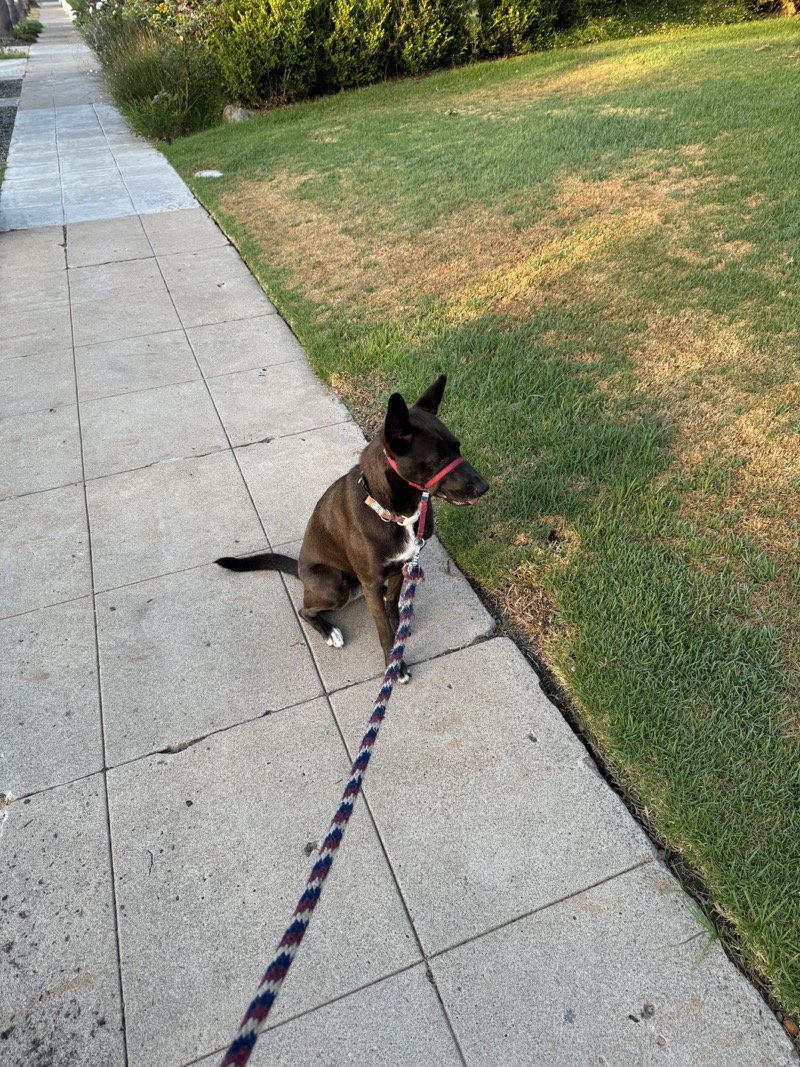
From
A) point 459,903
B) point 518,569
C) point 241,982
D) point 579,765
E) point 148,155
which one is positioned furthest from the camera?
point 148,155

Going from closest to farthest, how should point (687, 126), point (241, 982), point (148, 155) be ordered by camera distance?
point (241, 982), point (687, 126), point (148, 155)

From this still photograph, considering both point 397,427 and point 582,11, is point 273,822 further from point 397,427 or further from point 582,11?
point 582,11

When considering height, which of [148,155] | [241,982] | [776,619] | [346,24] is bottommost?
[241,982]

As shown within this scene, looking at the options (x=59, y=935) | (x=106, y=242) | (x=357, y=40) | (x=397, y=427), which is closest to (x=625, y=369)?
(x=397, y=427)

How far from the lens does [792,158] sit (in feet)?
21.3

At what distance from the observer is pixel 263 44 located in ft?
37.7

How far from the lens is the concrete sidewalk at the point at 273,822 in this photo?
1961mm

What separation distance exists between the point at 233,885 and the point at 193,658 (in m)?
1.11

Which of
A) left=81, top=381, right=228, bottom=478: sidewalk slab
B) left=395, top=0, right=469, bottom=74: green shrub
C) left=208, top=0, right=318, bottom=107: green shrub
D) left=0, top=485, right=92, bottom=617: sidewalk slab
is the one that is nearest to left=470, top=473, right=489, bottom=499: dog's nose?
left=0, top=485, right=92, bottom=617: sidewalk slab

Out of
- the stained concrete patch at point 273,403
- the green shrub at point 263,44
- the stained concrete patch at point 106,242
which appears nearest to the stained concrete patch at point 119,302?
the stained concrete patch at point 106,242

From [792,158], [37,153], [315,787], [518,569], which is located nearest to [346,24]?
[37,153]

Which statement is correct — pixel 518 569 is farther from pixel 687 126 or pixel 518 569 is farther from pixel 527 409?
pixel 687 126

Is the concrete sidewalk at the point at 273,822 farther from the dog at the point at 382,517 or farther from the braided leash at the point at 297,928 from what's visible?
the braided leash at the point at 297,928

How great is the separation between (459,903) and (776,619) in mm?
1819
